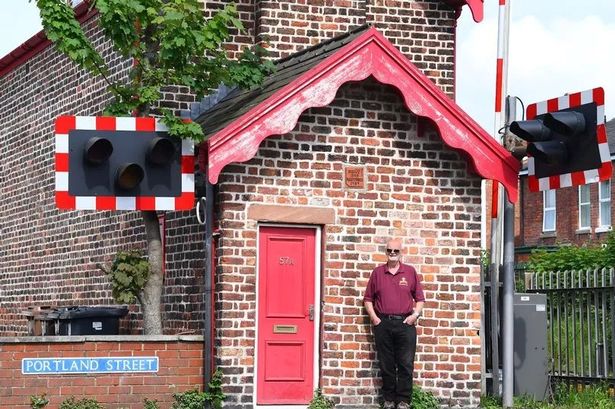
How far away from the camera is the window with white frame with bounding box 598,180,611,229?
41156mm

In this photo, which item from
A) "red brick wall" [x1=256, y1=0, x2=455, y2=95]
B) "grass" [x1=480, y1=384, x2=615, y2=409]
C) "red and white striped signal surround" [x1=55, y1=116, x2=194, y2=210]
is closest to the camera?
"red and white striped signal surround" [x1=55, y1=116, x2=194, y2=210]

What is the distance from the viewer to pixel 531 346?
1889cm

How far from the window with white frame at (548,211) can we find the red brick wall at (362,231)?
2666cm

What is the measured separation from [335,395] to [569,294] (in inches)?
176

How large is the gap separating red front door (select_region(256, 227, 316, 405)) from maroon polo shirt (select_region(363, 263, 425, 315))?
0.84m

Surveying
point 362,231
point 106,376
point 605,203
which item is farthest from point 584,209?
point 106,376

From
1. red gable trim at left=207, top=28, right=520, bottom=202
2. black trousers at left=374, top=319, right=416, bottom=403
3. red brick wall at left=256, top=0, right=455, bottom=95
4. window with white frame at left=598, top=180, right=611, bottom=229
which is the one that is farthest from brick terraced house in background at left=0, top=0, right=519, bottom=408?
window with white frame at left=598, top=180, right=611, bottom=229

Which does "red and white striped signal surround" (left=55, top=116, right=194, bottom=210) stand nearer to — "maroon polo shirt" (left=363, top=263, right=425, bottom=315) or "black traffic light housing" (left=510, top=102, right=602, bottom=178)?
"maroon polo shirt" (left=363, top=263, right=425, bottom=315)

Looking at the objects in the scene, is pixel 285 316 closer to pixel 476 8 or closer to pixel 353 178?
pixel 353 178

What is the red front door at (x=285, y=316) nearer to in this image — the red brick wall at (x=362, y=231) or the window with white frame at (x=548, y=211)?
the red brick wall at (x=362, y=231)

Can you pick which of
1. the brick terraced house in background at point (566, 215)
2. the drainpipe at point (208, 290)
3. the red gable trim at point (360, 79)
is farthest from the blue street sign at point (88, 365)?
the brick terraced house in background at point (566, 215)

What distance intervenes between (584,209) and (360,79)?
1076 inches

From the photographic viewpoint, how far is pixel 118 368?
15914 mm

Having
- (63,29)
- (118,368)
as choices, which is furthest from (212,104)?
(118,368)
